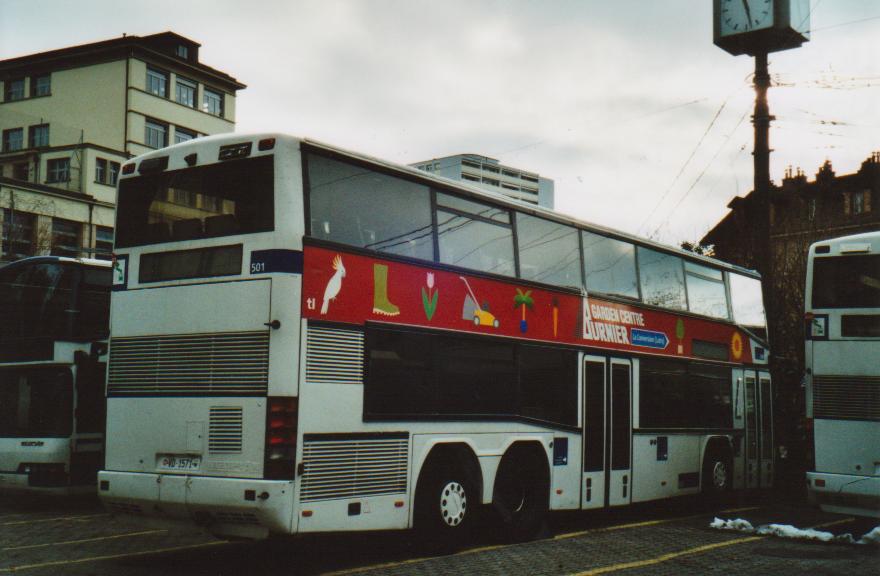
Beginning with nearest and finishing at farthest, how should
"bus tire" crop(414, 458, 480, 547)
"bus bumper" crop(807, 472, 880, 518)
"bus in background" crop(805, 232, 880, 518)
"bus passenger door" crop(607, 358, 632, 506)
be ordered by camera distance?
1. "bus tire" crop(414, 458, 480, 547)
2. "bus bumper" crop(807, 472, 880, 518)
3. "bus in background" crop(805, 232, 880, 518)
4. "bus passenger door" crop(607, 358, 632, 506)

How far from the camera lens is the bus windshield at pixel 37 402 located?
1483cm

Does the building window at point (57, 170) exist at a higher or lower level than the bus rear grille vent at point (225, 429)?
higher

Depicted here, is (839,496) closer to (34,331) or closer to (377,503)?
(377,503)

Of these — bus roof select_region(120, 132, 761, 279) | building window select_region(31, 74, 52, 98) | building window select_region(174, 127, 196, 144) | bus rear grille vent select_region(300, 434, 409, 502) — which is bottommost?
bus rear grille vent select_region(300, 434, 409, 502)

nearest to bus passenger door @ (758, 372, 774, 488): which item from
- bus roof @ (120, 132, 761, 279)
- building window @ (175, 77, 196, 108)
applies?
bus roof @ (120, 132, 761, 279)

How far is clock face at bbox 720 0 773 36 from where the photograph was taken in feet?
74.4

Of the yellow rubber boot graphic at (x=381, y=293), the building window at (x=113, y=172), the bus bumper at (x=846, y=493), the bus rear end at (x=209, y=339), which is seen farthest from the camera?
the building window at (x=113, y=172)

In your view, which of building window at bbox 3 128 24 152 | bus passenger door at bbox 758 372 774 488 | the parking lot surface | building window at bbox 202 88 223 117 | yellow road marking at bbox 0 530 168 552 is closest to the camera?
the parking lot surface

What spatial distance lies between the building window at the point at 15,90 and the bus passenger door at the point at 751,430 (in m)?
53.2

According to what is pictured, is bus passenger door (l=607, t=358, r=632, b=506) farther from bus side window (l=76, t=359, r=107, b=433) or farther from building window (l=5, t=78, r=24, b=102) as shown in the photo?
building window (l=5, t=78, r=24, b=102)

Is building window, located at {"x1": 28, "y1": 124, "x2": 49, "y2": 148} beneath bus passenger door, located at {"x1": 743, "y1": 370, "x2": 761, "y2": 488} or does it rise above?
above

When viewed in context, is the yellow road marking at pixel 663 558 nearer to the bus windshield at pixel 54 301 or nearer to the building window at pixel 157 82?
the bus windshield at pixel 54 301

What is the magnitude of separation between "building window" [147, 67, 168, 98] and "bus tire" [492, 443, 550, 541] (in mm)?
50215

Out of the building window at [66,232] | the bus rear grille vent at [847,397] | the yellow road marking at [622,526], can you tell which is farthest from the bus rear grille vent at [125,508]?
the building window at [66,232]
